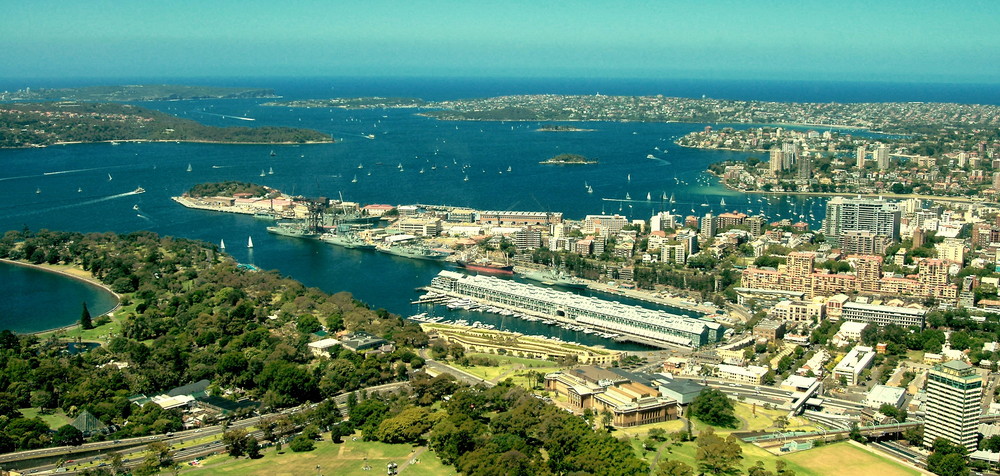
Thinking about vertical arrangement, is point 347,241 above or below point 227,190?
below

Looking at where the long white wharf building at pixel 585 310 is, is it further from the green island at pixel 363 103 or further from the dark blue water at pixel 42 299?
the green island at pixel 363 103

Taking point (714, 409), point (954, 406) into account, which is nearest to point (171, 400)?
point (714, 409)

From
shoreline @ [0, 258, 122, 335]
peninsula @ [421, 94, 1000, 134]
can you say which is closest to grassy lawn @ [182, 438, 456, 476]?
shoreline @ [0, 258, 122, 335]

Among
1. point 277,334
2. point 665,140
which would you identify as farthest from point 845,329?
point 665,140

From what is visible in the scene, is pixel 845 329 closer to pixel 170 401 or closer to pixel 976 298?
pixel 976 298

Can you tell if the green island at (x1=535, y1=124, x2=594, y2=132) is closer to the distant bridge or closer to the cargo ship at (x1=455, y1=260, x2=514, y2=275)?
the cargo ship at (x1=455, y1=260, x2=514, y2=275)

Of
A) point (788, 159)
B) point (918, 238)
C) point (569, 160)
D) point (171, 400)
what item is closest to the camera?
point (171, 400)

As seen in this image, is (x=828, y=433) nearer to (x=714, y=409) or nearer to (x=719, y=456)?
(x=714, y=409)
